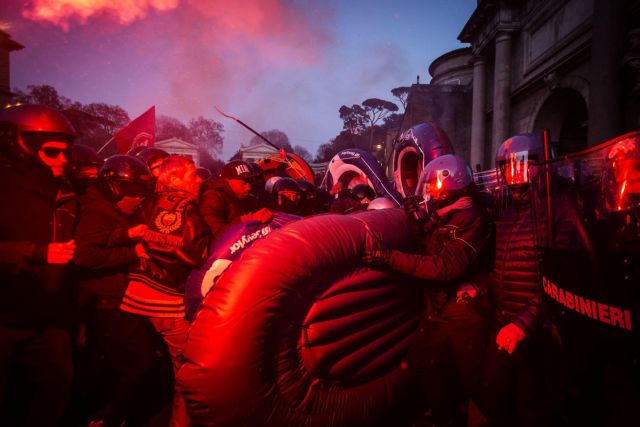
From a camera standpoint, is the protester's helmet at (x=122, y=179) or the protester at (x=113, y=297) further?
the protester's helmet at (x=122, y=179)

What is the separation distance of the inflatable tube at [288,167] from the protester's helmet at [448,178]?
22.8 ft

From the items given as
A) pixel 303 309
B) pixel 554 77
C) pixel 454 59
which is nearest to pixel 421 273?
pixel 303 309

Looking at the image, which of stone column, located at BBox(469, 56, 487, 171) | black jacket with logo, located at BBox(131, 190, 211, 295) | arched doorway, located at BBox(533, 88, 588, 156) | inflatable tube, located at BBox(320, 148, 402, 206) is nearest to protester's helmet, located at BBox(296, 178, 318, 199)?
inflatable tube, located at BBox(320, 148, 402, 206)

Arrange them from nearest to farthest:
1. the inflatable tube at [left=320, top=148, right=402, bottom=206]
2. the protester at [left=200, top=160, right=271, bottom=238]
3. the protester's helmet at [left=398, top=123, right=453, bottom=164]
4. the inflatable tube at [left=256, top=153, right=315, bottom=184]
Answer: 1. the protester at [left=200, top=160, right=271, bottom=238]
2. the protester's helmet at [left=398, top=123, right=453, bottom=164]
3. the inflatable tube at [left=320, top=148, right=402, bottom=206]
4. the inflatable tube at [left=256, top=153, right=315, bottom=184]

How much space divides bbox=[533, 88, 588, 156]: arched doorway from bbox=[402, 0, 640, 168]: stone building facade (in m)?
0.03

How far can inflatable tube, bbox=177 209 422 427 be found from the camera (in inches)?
67.9

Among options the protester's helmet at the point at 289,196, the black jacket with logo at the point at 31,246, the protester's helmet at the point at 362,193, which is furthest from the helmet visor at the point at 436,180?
the protester's helmet at the point at 362,193

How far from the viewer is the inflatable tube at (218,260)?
2.28 meters

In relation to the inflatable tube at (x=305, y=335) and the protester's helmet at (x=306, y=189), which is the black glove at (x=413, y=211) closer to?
the inflatable tube at (x=305, y=335)

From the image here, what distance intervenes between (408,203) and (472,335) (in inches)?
46.8

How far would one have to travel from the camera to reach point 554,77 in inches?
461

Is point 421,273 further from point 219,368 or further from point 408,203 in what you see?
point 219,368

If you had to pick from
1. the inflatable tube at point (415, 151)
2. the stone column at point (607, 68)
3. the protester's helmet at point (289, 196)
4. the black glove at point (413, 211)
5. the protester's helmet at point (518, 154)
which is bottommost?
the black glove at point (413, 211)

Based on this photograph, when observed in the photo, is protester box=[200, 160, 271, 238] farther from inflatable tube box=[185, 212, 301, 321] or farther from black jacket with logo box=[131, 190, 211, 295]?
black jacket with logo box=[131, 190, 211, 295]
